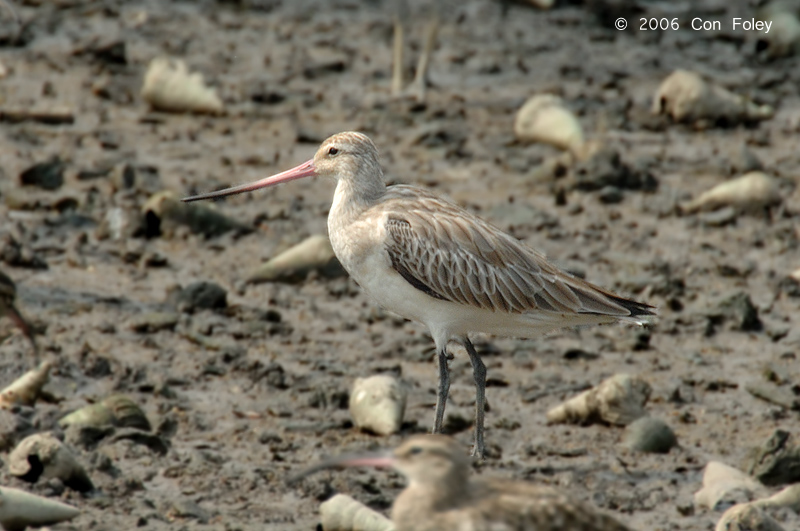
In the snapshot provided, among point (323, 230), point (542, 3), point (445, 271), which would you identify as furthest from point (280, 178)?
point (542, 3)

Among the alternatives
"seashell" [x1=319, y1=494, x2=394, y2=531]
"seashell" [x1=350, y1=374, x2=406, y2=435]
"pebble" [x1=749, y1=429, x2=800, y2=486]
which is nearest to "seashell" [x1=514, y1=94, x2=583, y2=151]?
"seashell" [x1=350, y1=374, x2=406, y2=435]

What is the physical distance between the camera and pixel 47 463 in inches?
243

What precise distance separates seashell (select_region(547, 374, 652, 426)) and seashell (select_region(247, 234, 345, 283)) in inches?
92.9

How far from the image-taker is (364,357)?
8.34 metres

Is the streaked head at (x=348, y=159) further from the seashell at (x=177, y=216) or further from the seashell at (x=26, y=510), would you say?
the seashell at (x=177, y=216)

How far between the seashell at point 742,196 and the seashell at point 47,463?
6083 mm

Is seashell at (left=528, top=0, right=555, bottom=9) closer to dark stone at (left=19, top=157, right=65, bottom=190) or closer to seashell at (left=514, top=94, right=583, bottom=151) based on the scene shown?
seashell at (left=514, top=94, right=583, bottom=151)

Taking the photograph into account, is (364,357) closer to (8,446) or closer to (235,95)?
(8,446)

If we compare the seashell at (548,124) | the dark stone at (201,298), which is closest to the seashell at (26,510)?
the dark stone at (201,298)

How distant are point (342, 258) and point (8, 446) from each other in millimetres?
1998

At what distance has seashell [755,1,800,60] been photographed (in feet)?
46.7

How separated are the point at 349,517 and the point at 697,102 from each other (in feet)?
24.8

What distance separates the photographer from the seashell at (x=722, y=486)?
21.5 feet

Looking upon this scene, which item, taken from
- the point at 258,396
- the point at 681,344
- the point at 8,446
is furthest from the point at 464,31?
the point at 8,446
